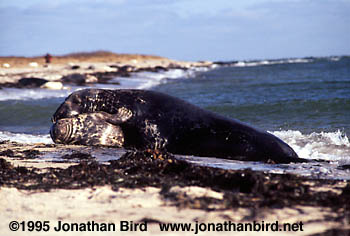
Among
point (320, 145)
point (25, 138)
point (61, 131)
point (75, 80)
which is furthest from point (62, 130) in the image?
point (75, 80)

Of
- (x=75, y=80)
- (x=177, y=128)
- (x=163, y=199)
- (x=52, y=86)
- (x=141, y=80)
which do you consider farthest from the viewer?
(x=141, y=80)

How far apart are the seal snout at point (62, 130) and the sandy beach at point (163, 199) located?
1970mm

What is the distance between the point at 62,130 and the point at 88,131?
401 mm

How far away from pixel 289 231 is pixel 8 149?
15.9 ft

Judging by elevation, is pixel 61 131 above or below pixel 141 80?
below

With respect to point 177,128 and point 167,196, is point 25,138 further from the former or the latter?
point 167,196

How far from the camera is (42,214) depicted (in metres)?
3.47

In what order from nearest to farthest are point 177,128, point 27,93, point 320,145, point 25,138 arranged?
point 177,128
point 320,145
point 25,138
point 27,93

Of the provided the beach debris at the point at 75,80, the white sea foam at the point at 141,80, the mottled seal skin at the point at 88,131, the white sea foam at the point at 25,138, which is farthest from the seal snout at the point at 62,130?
the beach debris at the point at 75,80

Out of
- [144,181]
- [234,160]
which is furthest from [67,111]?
[144,181]

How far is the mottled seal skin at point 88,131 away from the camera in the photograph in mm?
7074

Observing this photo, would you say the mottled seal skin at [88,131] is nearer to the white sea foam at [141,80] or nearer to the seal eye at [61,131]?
the seal eye at [61,131]

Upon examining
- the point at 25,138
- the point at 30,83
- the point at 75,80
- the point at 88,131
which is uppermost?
the point at 75,80

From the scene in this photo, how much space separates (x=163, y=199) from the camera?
3.68 m
